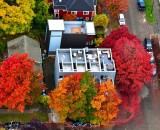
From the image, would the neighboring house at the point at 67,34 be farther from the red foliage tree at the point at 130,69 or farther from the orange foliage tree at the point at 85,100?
the orange foliage tree at the point at 85,100

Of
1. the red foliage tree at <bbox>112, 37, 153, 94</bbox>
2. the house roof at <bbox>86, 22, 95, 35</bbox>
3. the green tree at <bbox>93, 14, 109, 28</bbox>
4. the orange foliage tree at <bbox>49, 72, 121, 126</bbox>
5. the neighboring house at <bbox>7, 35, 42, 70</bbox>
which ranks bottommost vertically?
the orange foliage tree at <bbox>49, 72, 121, 126</bbox>

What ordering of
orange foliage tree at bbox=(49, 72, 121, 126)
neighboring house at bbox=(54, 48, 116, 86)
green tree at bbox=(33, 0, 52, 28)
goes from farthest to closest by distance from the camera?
green tree at bbox=(33, 0, 52, 28)
neighboring house at bbox=(54, 48, 116, 86)
orange foliage tree at bbox=(49, 72, 121, 126)

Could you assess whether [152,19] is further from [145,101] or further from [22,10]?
[22,10]

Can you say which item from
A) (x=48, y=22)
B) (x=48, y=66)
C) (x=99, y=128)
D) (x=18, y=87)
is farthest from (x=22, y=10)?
(x=99, y=128)

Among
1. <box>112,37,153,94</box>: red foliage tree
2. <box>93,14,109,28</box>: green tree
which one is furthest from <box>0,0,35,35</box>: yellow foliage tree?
<box>112,37,153,94</box>: red foliage tree

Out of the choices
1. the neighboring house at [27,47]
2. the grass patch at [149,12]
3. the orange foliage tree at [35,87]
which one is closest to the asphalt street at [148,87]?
the grass patch at [149,12]

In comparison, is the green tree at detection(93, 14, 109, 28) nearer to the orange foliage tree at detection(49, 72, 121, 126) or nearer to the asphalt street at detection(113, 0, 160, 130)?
the asphalt street at detection(113, 0, 160, 130)
